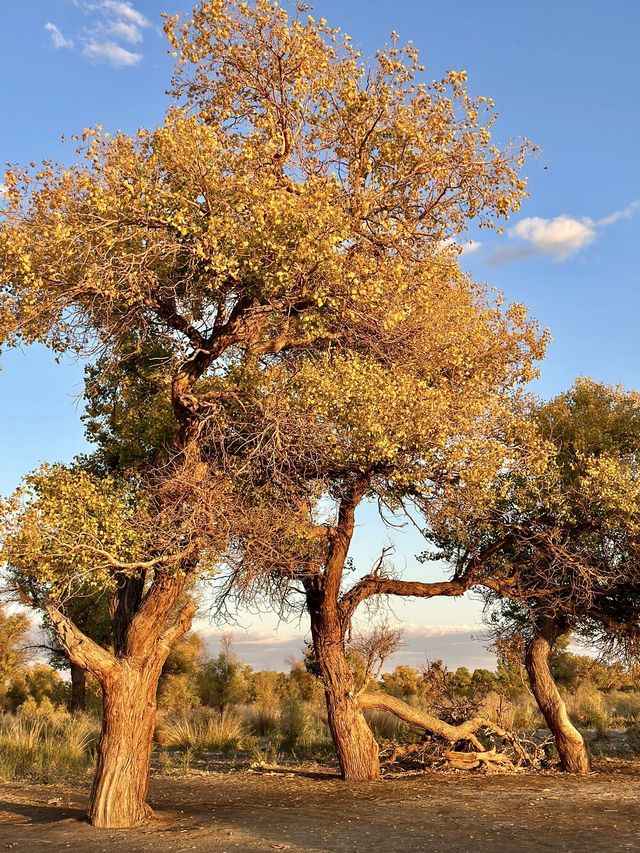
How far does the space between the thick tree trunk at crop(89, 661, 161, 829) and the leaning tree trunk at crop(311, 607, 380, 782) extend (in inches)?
138

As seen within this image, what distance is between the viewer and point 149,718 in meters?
10.7

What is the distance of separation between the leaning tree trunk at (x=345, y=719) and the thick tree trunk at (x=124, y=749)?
350 cm

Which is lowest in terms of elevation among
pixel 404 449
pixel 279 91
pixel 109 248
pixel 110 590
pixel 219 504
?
pixel 110 590

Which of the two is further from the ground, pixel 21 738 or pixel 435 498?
pixel 435 498

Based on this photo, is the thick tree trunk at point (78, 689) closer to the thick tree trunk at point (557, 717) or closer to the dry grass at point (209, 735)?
the dry grass at point (209, 735)

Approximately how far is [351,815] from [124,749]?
298cm

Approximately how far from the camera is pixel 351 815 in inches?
392

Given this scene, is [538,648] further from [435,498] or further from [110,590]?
[110,590]

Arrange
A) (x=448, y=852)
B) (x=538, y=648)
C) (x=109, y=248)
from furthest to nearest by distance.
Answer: (x=538, y=648) → (x=109, y=248) → (x=448, y=852)

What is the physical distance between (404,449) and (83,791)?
318 inches

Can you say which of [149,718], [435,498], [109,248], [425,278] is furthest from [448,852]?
[109,248]

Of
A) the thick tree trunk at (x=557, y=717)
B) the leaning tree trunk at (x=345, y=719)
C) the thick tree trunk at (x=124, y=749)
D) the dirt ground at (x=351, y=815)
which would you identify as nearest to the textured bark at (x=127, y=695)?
the thick tree trunk at (x=124, y=749)

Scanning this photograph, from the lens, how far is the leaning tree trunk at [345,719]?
43.2 ft

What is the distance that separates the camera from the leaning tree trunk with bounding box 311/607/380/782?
1316 cm
